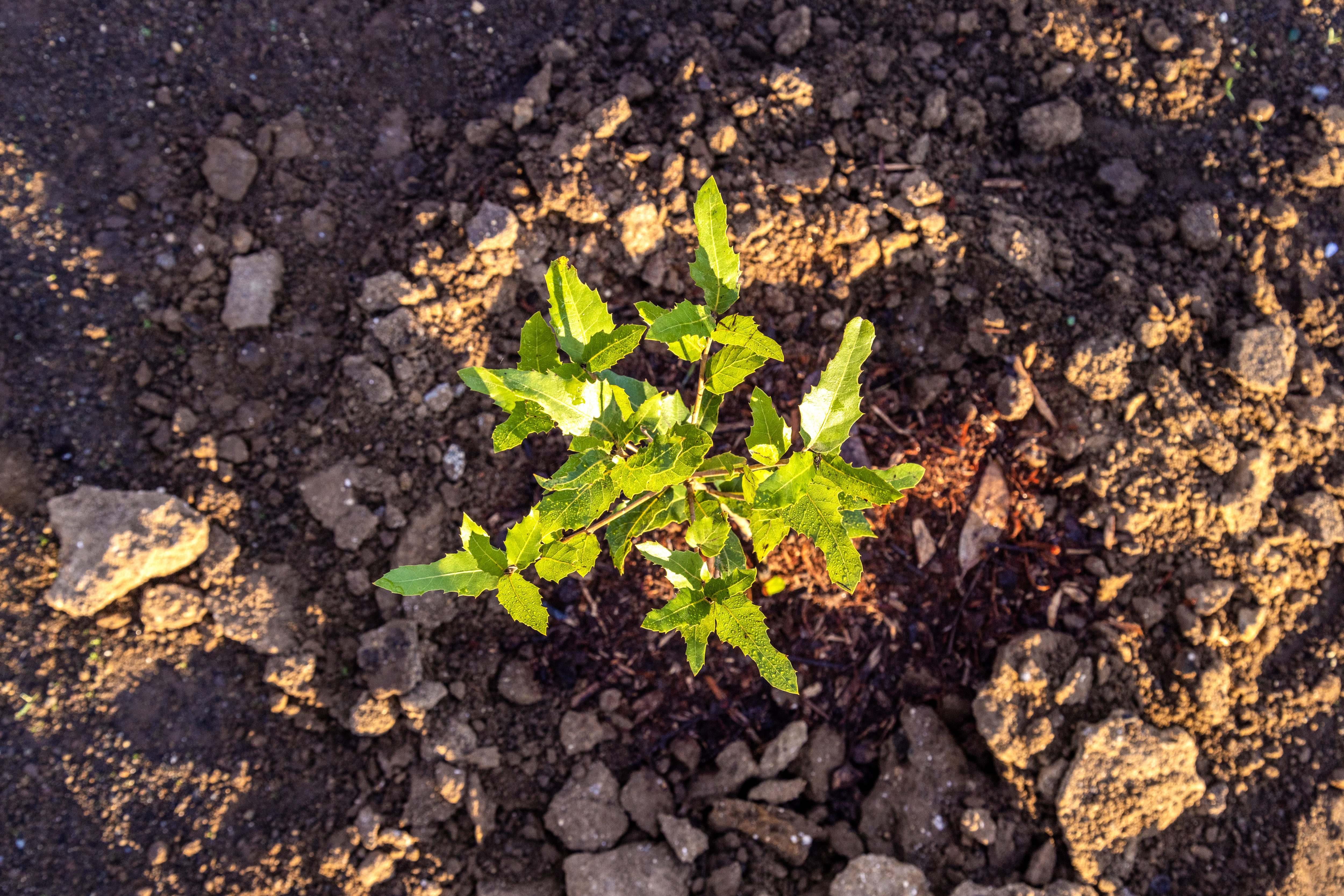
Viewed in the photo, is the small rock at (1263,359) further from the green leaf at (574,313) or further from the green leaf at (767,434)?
the green leaf at (574,313)

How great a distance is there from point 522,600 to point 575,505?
26 cm

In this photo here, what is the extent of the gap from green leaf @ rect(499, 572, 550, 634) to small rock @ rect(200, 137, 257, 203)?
99.5 inches

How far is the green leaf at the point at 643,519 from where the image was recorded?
2131 mm

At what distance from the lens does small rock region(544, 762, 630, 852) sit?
118 inches

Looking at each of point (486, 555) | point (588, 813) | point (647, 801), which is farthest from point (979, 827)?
point (486, 555)

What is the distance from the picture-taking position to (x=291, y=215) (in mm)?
3377

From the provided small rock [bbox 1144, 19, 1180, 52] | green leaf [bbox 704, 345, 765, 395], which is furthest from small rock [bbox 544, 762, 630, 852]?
small rock [bbox 1144, 19, 1180, 52]

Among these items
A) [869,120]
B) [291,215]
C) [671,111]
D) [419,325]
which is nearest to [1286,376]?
[869,120]

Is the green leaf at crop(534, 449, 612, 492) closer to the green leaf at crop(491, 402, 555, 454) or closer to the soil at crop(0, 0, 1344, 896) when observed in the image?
the green leaf at crop(491, 402, 555, 454)

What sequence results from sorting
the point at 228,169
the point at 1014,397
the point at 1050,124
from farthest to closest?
the point at 1050,124 < the point at 228,169 < the point at 1014,397

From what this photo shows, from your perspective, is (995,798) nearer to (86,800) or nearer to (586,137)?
(586,137)

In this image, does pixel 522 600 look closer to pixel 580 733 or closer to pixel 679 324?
pixel 679 324

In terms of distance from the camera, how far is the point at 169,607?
119 inches

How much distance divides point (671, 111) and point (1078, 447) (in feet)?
7.24
